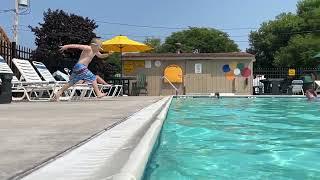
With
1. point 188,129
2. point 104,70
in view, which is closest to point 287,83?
point 104,70

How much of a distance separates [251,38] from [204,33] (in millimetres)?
14102

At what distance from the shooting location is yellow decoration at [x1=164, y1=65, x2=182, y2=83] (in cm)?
2555

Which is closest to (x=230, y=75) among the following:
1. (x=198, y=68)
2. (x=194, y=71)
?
(x=198, y=68)

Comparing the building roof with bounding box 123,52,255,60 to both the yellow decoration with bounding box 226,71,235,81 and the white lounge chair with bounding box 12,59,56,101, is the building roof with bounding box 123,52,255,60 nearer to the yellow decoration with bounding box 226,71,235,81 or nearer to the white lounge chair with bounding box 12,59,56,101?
the yellow decoration with bounding box 226,71,235,81

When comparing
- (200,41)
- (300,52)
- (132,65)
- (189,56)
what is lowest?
(132,65)

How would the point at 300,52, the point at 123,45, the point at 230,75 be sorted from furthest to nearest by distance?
the point at 300,52 < the point at 230,75 < the point at 123,45

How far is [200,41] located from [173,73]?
5672 centimetres

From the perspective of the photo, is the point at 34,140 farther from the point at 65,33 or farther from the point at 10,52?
the point at 65,33

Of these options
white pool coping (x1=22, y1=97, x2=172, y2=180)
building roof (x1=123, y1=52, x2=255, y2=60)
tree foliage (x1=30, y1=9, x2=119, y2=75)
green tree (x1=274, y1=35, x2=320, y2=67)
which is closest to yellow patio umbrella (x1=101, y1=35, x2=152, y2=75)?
tree foliage (x1=30, y1=9, x2=119, y2=75)

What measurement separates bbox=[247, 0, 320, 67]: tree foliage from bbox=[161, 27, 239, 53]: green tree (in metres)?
12.8

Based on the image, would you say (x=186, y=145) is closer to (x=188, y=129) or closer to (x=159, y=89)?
(x=188, y=129)

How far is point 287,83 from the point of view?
26516mm

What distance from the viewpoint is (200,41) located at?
81688 mm

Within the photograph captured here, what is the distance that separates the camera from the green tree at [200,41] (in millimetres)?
81688
